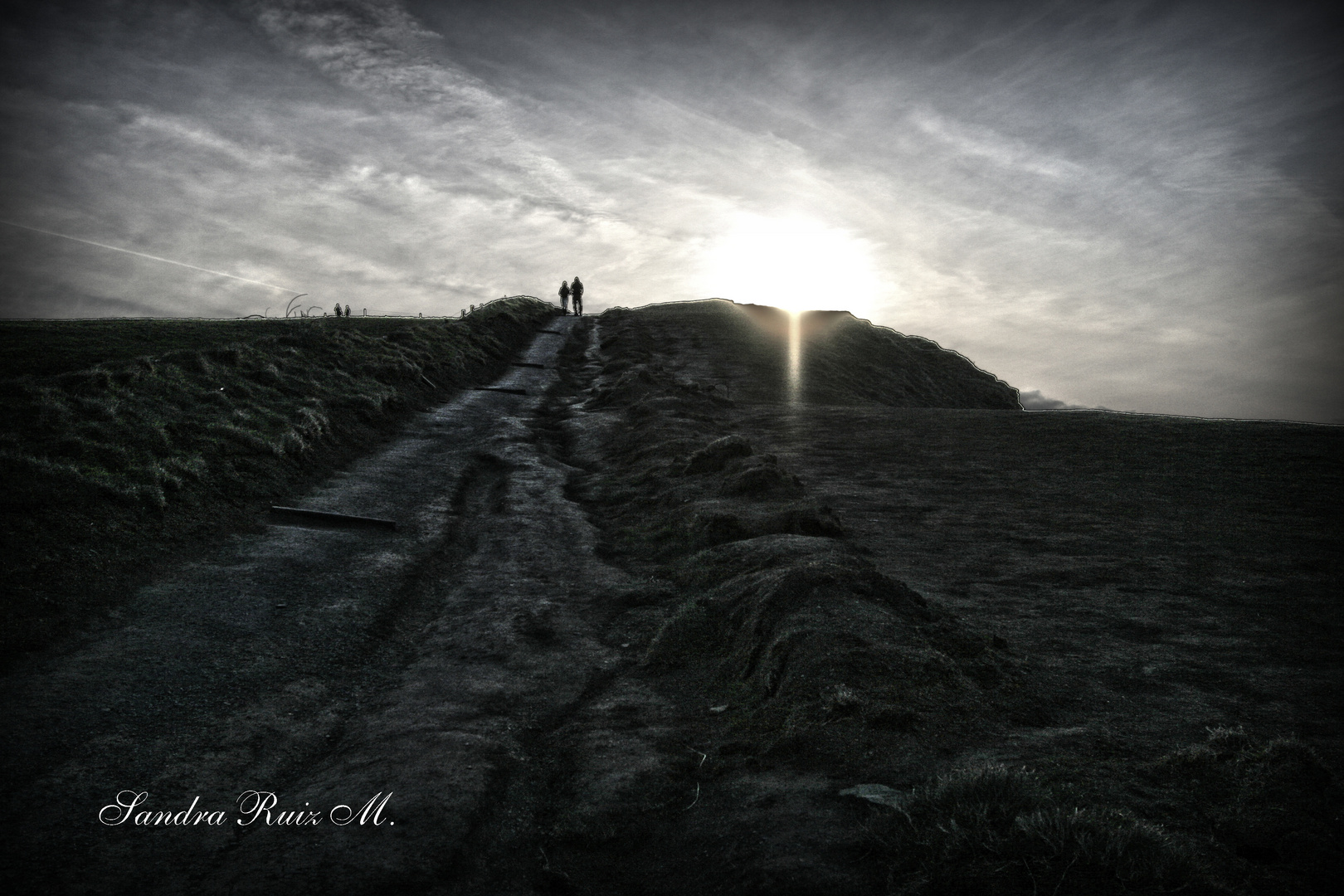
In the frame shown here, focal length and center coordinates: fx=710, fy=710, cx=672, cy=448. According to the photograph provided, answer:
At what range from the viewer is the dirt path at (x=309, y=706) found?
5926 mm

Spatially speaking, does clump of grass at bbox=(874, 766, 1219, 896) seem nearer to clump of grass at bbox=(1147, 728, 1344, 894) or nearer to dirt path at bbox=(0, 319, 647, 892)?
clump of grass at bbox=(1147, 728, 1344, 894)

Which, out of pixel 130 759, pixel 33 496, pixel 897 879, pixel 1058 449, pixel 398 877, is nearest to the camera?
pixel 897 879

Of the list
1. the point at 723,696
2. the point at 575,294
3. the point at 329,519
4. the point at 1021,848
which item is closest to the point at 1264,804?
the point at 1021,848

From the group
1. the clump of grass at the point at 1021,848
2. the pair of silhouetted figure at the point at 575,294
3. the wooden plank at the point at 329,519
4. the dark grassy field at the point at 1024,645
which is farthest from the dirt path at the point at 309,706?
the pair of silhouetted figure at the point at 575,294

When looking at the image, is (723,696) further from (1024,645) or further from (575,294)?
(575,294)

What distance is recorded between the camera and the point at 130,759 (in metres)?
7.22

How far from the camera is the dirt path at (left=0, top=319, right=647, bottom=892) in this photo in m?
5.93

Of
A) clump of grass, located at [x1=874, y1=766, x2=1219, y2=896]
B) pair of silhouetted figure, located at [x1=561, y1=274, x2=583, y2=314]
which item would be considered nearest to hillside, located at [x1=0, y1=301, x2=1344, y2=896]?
clump of grass, located at [x1=874, y1=766, x2=1219, y2=896]

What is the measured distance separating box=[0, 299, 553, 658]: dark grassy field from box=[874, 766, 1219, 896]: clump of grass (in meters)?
10.7

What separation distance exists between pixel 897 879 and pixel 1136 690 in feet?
17.3

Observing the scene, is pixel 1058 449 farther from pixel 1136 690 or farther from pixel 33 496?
pixel 33 496

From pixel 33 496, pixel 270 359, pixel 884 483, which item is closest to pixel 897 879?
pixel 33 496

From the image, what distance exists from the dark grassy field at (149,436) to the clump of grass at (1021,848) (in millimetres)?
10655

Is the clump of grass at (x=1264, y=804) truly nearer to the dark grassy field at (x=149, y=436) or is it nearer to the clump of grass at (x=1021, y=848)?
the clump of grass at (x=1021, y=848)
